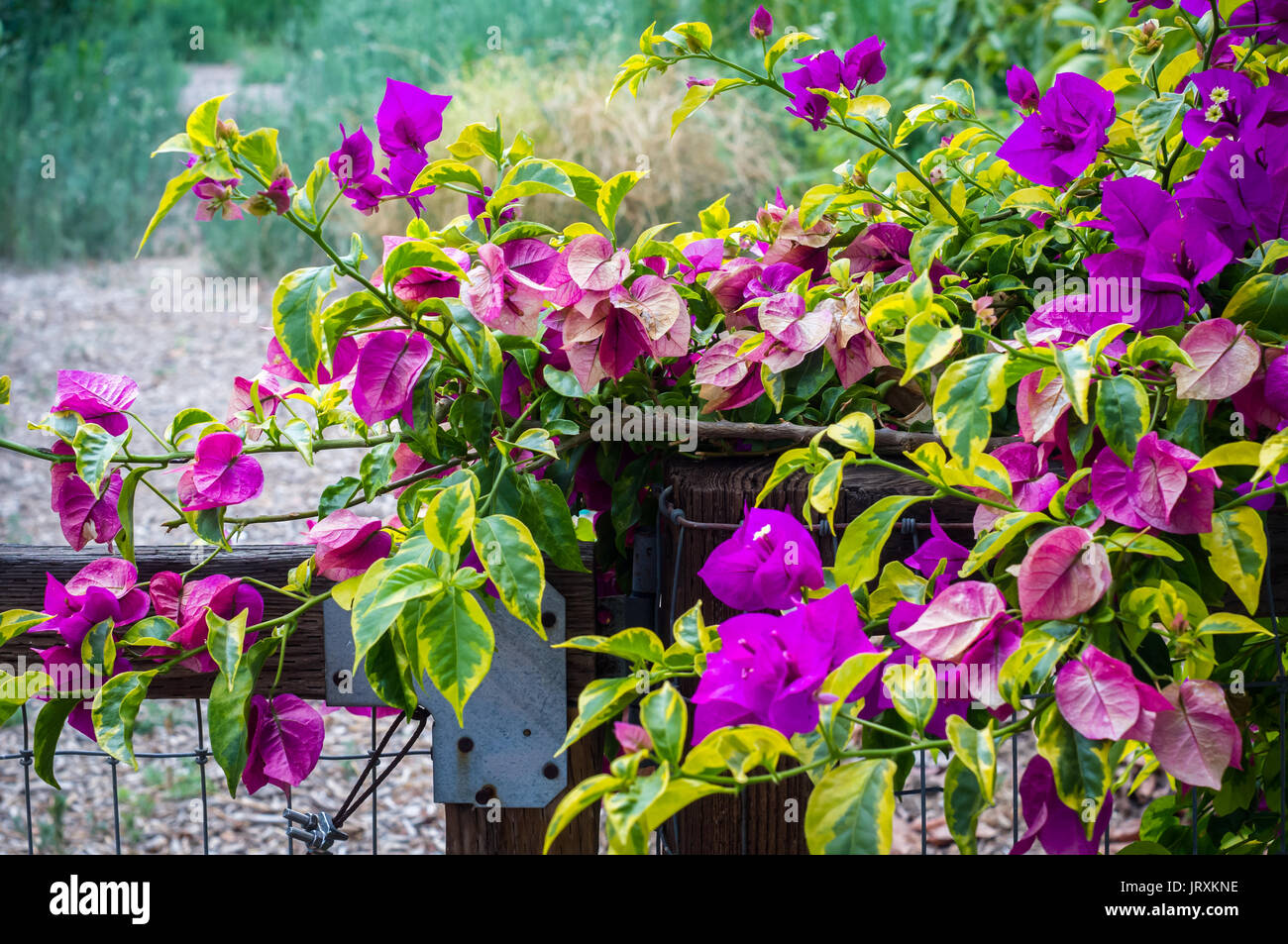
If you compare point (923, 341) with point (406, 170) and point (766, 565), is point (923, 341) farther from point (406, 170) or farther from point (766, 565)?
point (406, 170)

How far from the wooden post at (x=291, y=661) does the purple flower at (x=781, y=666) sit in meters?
0.19

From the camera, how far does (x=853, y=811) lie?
1.17 feet

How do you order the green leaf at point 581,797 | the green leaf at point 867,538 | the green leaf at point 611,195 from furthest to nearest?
the green leaf at point 611,195 < the green leaf at point 867,538 < the green leaf at point 581,797

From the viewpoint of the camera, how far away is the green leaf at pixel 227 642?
19.7 inches

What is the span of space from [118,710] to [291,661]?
0.39ft

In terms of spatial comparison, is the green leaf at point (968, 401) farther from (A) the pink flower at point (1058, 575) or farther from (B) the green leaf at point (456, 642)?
(B) the green leaf at point (456, 642)

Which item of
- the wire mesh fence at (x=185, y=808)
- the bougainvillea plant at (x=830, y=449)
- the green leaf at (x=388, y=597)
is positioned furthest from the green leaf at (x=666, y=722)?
the wire mesh fence at (x=185, y=808)

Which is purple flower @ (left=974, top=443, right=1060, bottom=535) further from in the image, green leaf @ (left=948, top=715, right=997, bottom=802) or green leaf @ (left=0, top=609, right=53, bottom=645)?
green leaf @ (left=0, top=609, right=53, bottom=645)

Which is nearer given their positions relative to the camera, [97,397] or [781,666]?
A: [781,666]

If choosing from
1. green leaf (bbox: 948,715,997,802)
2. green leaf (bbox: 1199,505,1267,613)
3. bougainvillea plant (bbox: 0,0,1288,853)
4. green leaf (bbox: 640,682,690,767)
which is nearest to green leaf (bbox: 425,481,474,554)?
bougainvillea plant (bbox: 0,0,1288,853)

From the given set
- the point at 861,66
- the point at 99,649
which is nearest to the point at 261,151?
the point at 99,649

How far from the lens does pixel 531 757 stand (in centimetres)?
59

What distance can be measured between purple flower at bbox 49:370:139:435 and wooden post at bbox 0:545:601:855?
0.27 feet
